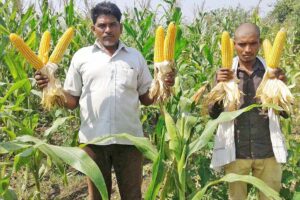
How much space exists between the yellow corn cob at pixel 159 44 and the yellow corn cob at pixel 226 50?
0.33m

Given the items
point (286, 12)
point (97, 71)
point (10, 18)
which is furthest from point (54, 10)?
point (286, 12)

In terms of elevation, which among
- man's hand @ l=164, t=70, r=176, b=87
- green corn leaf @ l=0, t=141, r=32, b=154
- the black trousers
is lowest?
the black trousers

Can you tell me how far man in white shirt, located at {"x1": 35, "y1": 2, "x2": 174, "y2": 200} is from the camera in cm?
238

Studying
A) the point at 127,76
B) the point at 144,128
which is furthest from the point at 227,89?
the point at 144,128

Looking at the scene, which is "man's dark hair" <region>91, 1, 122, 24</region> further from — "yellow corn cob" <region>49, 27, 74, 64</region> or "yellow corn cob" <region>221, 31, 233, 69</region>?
"yellow corn cob" <region>221, 31, 233, 69</region>

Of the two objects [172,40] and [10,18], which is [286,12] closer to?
[10,18]

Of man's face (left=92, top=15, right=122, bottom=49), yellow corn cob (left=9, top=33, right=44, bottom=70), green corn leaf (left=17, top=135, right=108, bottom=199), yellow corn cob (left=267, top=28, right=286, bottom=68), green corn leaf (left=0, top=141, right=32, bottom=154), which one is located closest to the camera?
green corn leaf (left=17, top=135, right=108, bottom=199)

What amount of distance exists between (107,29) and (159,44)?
345mm

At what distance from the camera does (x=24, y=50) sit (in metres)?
2.13

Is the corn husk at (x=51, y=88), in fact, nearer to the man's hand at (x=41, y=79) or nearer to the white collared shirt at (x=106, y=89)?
the man's hand at (x=41, y=79)

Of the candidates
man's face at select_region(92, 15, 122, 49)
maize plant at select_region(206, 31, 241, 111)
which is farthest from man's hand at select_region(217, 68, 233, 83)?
man's face at select_region(92, 15, 122, 49)

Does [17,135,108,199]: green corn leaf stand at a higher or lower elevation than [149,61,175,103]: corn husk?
lower

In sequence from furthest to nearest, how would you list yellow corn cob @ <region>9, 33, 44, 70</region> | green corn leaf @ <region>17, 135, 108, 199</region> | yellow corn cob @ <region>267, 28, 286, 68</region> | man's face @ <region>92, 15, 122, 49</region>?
1. man's face @ <region>92, 15, 122, 49</region>
2. yellow corn cob @ <region>267, 28, 286, 68</region>
3. yellow corn cob @ <region>9, 33, 44, 70</region>
4. green corn leaf @ <region>17, 135, 108, 199</region>

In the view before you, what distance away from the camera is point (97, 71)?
2381 mm
